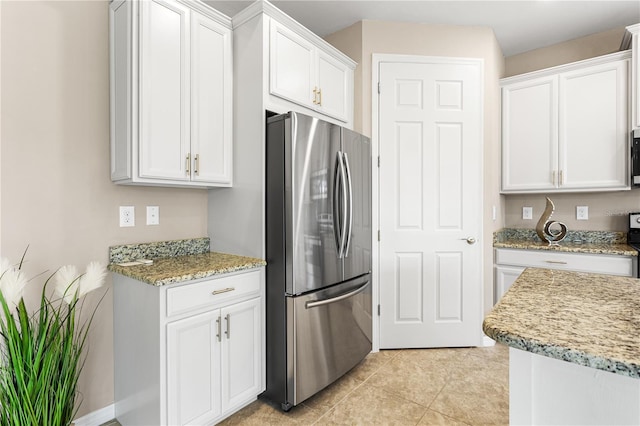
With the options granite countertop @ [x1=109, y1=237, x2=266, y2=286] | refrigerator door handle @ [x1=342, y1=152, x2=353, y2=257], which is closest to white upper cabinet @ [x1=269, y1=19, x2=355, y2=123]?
refrigerator door handle @ [x1=342, y1=152, x2=353, y2=257]

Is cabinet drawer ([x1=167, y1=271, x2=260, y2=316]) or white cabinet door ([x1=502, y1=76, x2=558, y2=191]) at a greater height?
white cabinet door ([x1=502, y1=76, x2=558, y2=191])

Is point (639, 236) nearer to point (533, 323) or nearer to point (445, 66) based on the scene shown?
point (445, 66)

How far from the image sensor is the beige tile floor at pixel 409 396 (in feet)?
6.18

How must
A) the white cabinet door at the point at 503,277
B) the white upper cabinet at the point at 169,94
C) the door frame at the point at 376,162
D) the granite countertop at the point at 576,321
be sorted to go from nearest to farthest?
the granite countertop at the point at 576,321 < the white upper cabinet at the point at 169,94 < the door frame at the point at 376,162 < the white cabinet door at the point at 503,277

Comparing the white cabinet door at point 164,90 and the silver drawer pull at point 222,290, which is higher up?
the white cabinet door at point 164,90

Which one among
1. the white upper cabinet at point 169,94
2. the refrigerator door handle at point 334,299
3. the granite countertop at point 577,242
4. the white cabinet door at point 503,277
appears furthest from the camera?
the white cabinet door at point 503,277

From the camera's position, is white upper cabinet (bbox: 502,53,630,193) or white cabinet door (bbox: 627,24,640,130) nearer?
white cabinet door (bbox: 627,24,640,130)

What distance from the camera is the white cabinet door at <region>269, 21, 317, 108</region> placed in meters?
2.10

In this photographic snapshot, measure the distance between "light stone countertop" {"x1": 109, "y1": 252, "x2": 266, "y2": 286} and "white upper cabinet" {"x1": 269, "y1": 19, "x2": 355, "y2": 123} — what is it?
3.56ft

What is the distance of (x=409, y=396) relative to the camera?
211 cm

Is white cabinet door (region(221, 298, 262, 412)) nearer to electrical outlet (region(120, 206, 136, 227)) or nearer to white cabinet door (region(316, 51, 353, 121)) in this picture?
electrical outlet (region(120, 206, 136, 227))

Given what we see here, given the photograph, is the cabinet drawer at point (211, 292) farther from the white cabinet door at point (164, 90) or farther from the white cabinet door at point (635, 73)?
the white cabinet door at point (635, 73)

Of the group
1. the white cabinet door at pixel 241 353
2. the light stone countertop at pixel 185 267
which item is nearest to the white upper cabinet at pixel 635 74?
the light stone countertop at pixel 185 267

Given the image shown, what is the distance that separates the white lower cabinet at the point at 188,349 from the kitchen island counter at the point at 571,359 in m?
1.37
